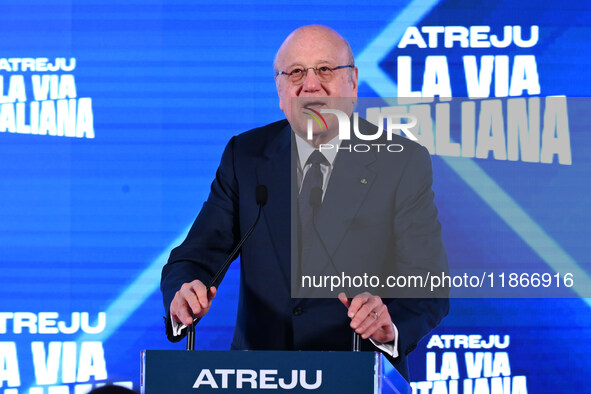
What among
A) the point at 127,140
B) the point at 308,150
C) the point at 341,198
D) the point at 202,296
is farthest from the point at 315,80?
the point at 127,140

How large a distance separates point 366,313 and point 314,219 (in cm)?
79

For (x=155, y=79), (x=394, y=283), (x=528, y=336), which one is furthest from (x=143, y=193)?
(x=528, y=336)

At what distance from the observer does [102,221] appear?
11.5ft

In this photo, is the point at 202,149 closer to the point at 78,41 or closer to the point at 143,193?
the point at 143,193

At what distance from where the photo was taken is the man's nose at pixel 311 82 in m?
2.68

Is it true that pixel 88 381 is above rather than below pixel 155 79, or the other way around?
below

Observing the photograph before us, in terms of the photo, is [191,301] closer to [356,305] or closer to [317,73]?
[356,305]

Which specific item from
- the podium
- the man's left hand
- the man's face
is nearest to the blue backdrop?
the man's face

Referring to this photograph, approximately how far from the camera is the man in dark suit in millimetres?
2562

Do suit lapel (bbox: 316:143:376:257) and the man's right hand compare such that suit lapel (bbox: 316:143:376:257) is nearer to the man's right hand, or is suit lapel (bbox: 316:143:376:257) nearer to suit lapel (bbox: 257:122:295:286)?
suit lapel (bbox: 257:122:295:286)

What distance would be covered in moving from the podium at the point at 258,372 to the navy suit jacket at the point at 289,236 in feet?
2.43

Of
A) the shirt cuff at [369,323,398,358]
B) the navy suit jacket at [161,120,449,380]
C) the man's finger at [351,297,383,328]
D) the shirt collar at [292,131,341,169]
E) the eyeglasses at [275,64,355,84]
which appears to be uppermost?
the eyeglasses at [275,64,355,84]

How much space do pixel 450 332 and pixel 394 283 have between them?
965 mm

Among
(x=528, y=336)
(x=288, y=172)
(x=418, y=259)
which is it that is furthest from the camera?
(x=528, y=336)
